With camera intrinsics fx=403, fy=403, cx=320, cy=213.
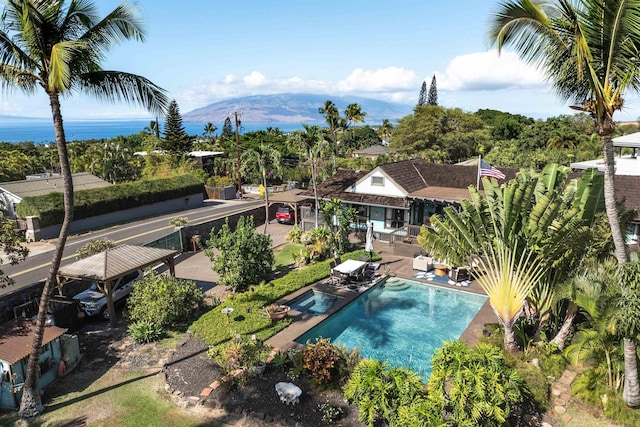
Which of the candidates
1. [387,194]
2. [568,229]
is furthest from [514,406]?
[387,194]

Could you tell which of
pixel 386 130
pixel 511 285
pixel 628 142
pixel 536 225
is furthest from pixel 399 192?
pixel 386 130

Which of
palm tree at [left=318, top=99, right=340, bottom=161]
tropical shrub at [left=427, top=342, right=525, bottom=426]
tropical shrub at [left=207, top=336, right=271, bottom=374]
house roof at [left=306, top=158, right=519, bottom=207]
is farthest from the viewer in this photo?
palm tree at [left=318, top=99, right=340, bottom=161]

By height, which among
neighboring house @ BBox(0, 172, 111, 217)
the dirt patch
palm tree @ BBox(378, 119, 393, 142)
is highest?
palm tree @ BBox(378, 119, 393, 142)

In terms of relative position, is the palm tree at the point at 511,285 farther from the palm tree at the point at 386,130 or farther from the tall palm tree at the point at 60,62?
the palm tree at the point at 386,130

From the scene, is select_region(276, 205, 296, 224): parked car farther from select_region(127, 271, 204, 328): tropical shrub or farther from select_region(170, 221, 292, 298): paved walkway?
select_region(127, 271, 204, 328): tropical shrub

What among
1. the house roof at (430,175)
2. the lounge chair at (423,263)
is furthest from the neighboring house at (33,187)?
the lounge chair at (423,263)

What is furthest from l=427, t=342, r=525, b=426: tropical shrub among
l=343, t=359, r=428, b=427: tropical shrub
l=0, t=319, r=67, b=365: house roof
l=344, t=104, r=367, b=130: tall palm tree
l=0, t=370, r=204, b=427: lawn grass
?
l=344, t=104, r=367, b=130: tall palm tree

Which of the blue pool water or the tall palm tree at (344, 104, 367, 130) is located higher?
the tall palm tree at (344, 104, 367, 130)
